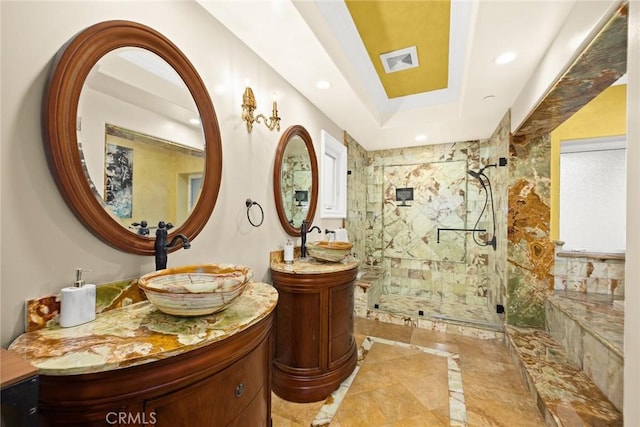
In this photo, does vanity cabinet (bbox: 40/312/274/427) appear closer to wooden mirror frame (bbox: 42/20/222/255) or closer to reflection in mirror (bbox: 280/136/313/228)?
wooden mirror frame (bbox: 42/20/222/255)

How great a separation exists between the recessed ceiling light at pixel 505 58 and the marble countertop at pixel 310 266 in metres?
1.82

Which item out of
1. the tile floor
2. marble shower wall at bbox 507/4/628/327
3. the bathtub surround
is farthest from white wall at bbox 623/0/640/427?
the bathtub surround

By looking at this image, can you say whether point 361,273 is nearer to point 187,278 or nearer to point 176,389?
point 187,278

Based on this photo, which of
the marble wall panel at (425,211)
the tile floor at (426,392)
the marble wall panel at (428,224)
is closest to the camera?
the tile floor at (426,392)

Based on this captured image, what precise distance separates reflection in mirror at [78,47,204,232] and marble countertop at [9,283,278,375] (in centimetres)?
40

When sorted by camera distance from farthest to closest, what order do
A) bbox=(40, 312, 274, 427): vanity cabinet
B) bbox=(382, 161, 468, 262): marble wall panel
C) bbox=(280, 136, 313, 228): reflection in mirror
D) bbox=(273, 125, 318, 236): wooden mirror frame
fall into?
1. bbox=(382, 161, 468, 262): marble wall panel
2. bbox=(280, 136, 313, 228): reflection in mirror
3. bbox=(273, 125, 318, 236): wooden mirror frame
4. bbox=(40, 312, 274, 427): vanity cabinet

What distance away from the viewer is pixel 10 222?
771mm

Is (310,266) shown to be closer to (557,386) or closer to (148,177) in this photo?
(148,177)

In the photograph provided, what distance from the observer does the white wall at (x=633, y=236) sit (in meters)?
0.94

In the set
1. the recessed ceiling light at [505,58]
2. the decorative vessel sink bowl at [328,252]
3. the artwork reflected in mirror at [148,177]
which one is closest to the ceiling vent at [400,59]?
the recessed ceiling light at [505,58]

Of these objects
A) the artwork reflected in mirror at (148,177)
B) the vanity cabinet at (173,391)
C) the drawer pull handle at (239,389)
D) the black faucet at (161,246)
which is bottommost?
the drawer pull handle at (239,389)

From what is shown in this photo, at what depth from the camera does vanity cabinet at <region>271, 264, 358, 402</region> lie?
5.82 ft

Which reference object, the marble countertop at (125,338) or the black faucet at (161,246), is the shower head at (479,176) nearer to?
the marble countertop at (125,338)

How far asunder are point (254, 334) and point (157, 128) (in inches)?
41.1
